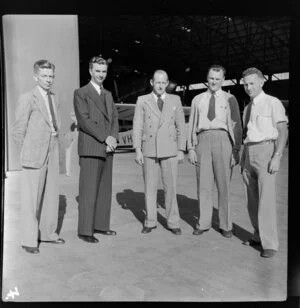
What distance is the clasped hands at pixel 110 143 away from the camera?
2.56m

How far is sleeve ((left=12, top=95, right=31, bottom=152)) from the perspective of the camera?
7.13 feet

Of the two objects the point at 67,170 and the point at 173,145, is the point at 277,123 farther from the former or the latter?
the point at 67,170

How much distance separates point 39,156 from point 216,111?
123 cm

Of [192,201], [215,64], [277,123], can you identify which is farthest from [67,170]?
[277,123]

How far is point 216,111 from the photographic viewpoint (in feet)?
8.52

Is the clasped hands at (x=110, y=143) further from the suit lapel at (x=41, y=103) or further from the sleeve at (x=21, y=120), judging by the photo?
the sleeve at (x=21, y=120)

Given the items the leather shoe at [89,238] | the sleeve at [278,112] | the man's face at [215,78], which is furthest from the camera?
the leather shoe at [89,238]

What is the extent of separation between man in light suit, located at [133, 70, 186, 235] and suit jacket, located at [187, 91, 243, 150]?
62 millimetres

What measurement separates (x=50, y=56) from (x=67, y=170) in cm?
83

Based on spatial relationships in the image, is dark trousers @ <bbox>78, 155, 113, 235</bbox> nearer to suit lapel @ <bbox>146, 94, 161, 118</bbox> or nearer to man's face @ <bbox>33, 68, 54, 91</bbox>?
suit lapel @ <bbox>146, 94, 161, 118</bbox>

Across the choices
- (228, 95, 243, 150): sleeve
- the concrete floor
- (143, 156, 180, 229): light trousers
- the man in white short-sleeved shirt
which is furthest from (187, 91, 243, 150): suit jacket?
the concrete floor

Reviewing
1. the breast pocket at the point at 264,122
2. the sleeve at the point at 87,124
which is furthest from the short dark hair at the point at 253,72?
the sleeve at the point at 87,124

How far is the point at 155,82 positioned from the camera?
8.17 feet

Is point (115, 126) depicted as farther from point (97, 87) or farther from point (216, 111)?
point (216, 111)
